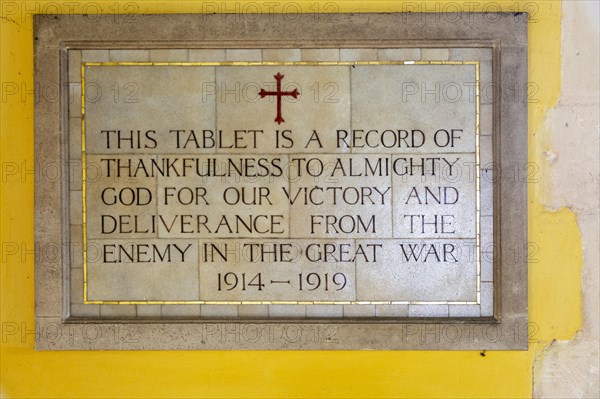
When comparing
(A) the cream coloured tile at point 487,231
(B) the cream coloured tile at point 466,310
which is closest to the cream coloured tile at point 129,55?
(A) the cream coloured tile at point 487,231

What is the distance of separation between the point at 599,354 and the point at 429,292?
1.10m

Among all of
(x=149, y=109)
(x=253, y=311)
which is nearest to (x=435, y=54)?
(x=149, y=109)

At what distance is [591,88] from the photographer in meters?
3.41

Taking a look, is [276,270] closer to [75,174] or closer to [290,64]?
[290,64]

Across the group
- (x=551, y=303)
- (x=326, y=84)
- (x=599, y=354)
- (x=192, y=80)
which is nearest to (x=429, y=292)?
(x=551, y=303)

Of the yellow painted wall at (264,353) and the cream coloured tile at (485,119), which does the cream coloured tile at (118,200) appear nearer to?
the yellow painted wall at (264,353)

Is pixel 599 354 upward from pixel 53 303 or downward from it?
downward

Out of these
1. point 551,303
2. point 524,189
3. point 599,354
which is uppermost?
point 524,189

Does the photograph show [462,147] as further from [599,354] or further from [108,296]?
[108,296]

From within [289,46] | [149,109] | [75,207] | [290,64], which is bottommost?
[75,207]

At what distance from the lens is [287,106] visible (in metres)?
3.42

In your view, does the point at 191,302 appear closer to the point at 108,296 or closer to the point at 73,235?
the point at 108,296

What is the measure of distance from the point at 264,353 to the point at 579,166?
224 centimetres

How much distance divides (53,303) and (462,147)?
2656 millimetres
